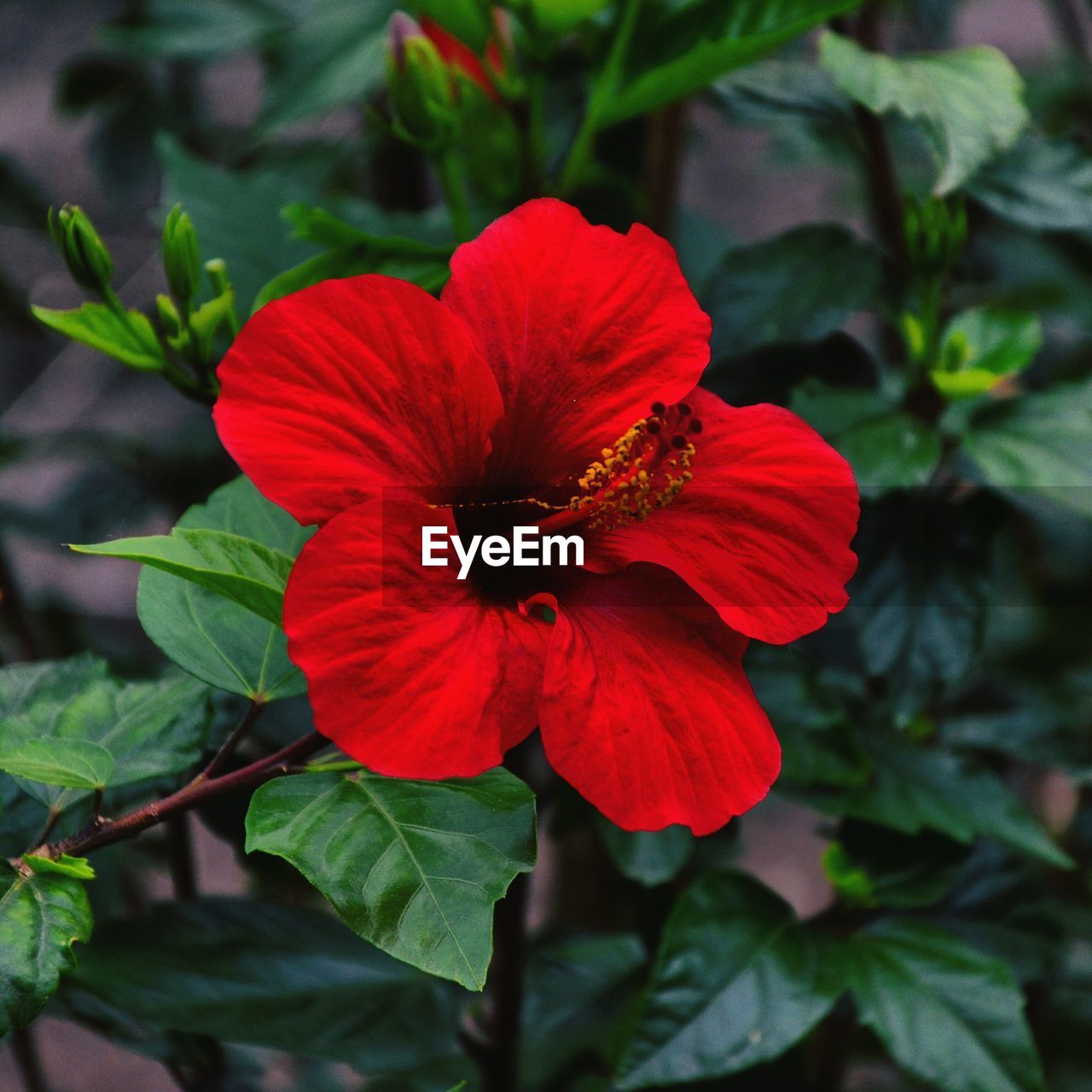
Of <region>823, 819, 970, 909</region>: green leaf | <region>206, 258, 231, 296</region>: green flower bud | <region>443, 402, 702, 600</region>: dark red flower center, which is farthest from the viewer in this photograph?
<region>823, 819, 970, 909</region>: green leaf

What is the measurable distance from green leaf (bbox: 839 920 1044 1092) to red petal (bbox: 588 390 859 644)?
1.26ft

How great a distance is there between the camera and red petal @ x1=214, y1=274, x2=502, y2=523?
0.52 metres

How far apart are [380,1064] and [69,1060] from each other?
124 centimetres

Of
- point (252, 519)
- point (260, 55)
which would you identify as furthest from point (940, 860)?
point (260, 55)

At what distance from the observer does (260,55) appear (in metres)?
1.48

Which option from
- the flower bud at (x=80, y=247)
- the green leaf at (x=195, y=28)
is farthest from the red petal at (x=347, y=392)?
the green leaf at (x=195, y=28)

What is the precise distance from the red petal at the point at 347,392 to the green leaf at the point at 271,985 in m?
0.43

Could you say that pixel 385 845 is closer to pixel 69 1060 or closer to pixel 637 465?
pixel 637 465

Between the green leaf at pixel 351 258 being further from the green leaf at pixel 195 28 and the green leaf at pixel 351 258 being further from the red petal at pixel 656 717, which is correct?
the green leaf at pixel 195 28

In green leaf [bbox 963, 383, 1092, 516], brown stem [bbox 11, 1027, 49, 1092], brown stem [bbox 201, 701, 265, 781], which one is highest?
brown stem [bbox 201, 701, 265, 781]

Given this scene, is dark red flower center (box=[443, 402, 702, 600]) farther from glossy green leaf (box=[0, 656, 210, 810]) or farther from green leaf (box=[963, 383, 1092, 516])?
green leaf (box=[963, 383, 1092, 516])

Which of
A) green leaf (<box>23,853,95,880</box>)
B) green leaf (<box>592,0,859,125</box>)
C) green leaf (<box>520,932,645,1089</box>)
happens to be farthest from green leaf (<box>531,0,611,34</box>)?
green leaf (<box>520,932,645,1089</box>)

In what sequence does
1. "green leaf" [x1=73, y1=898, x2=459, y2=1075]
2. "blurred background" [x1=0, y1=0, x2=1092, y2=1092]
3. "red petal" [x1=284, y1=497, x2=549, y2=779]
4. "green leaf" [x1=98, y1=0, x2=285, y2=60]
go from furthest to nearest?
"green leaf" [x1=98, y1=0, x2=285, y2=60] → "blurred background" [x1=0, y1=0, x2=1092, y2=1092] → "green leaf" [x1=73, y1=898, x2=459, y2=1075] → "red petal" [x1=284, y1=497, x2=549, y2=779]

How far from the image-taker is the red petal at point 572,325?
0.59 metres
